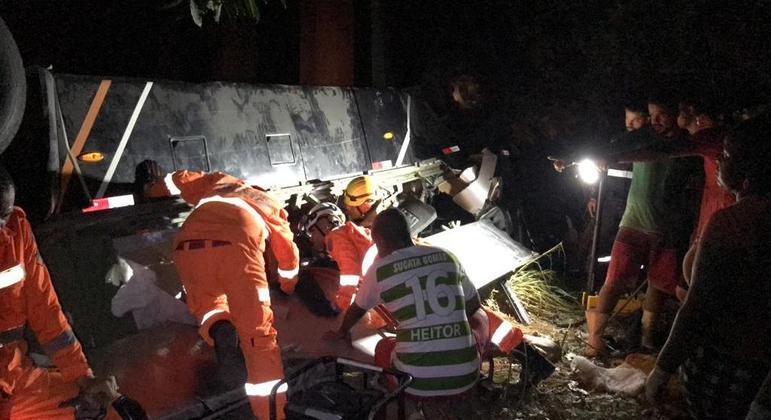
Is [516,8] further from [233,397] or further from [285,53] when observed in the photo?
[233,397]

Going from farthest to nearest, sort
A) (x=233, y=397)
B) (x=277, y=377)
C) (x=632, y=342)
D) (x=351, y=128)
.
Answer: (x=351, y=128)
(x=632, y=342)
(x=233, y=397)
(x=277, y=377)

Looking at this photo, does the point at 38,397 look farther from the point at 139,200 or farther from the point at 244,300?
the point at 139,200

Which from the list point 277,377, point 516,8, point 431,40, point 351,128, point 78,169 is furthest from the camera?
point 431,40

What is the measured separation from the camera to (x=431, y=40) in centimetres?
1028

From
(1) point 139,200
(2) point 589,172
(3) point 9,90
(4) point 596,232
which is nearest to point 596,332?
(4) point 596,232

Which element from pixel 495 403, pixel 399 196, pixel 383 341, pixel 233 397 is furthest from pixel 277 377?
pixel 399 196

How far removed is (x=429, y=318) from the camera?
2.83 m

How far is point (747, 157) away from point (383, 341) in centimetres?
221

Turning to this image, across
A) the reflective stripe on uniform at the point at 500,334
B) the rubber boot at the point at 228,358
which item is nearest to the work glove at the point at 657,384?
the reflective stripe on uniform at the point at 500,334

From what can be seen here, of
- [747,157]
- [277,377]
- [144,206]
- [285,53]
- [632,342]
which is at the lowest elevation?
[632,342]

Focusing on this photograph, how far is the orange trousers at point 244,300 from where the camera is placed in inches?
107

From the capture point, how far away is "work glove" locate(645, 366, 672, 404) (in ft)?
7.19

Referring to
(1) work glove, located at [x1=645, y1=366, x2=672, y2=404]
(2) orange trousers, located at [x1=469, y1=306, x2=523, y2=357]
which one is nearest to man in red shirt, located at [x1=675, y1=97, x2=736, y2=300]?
(2) orange trousers, located at [x1=469, y1=306, x2=523, y2=357]

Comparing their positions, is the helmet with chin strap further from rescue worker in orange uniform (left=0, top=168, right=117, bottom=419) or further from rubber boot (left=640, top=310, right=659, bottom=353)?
rubber boot (left=640, top=310, right=659, bottom=353)
